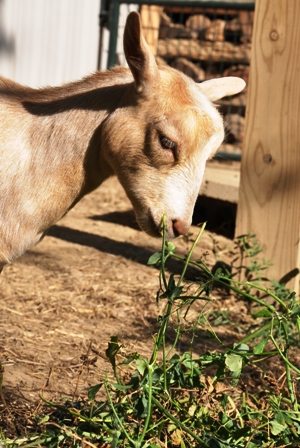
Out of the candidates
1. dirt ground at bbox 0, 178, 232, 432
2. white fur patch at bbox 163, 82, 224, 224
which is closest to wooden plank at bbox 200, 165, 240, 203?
dirt ground at bbox 0, 178, 232, 432

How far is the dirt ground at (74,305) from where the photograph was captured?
166 inches

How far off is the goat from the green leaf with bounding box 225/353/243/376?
110 cm

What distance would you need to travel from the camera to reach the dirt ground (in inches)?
166

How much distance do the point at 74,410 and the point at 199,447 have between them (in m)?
0.46

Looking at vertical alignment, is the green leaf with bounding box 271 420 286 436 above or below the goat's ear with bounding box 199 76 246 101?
below

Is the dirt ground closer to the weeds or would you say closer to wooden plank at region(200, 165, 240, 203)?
the weeds

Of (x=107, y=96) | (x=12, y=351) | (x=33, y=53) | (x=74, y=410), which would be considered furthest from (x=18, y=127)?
(x=33, y=53)

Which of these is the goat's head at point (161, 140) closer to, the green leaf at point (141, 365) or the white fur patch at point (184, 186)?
the white fur patch at point (184, 186)

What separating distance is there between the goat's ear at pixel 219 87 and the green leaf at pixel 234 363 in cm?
187

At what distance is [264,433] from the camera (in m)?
3.18

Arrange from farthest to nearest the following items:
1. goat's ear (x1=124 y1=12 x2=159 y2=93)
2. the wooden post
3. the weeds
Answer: the wooden post < goat's ear (x1=124 y1=12 x2=159 y2=93) < the weeds

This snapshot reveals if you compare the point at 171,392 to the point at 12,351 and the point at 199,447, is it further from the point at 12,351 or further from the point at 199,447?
the point at 12,351

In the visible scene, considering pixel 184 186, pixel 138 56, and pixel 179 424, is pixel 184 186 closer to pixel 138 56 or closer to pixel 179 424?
pixel 138 56

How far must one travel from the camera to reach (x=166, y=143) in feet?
13.4
